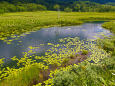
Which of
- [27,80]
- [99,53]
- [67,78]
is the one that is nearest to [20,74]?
[27,80]

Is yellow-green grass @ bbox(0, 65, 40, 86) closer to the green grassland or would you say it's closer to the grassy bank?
the green grassland

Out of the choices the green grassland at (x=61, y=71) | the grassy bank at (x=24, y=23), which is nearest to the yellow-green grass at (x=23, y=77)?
the green grassland at (x=61, y=71)

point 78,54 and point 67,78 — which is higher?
point 67,78

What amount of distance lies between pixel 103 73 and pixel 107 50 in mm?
7822

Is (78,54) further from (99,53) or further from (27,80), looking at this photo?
(27,80)

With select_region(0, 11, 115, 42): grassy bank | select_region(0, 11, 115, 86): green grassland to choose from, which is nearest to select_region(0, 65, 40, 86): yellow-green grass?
select_region(0, 11, 115, 86): green grassland

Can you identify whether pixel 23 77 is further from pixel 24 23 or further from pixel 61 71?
pixel 24 23

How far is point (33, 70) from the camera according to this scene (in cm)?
980

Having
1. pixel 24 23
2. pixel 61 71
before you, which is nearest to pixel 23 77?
pixel 61 71

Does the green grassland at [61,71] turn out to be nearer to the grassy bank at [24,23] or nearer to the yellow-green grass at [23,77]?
the yellow-green grass at [23,77]

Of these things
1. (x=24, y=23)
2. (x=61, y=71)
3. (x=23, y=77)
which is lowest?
(x=23, y=77)

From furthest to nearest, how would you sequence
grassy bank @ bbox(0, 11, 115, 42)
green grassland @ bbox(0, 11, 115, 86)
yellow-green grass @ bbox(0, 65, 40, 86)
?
→ grassy bank @ bbox(0, 11, 115, 42), yellow-green grass @ bbox(0, 65, 40, 86), green grassland @ bbox(0, 11, 115, 86)

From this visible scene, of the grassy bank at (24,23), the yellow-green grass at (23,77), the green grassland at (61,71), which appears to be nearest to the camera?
the green grassland at (61,71)

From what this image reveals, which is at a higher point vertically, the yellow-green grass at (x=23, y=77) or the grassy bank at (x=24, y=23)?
the grassy bank at (x=24, y=23)
